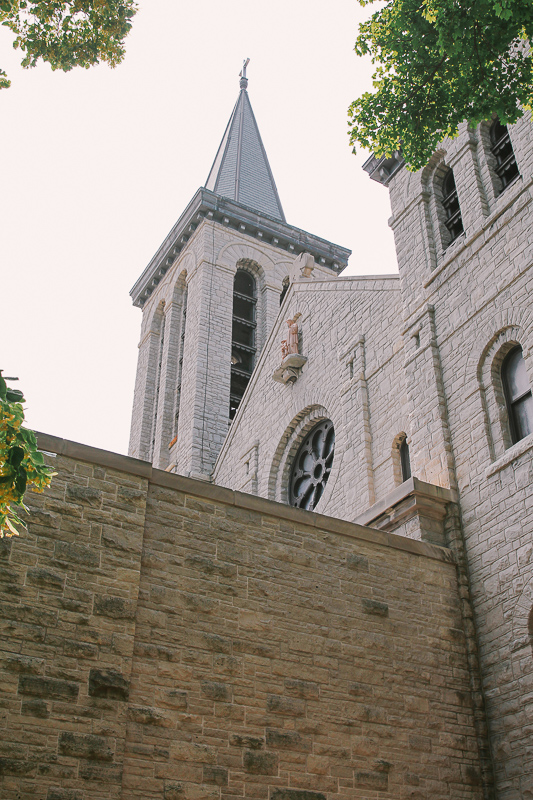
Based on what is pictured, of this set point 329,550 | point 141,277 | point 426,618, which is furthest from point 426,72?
point 141,277

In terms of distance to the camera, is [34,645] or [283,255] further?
[283,255]

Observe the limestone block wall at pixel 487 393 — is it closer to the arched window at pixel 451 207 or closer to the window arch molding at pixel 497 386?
the window arch molding at pixel 497 386

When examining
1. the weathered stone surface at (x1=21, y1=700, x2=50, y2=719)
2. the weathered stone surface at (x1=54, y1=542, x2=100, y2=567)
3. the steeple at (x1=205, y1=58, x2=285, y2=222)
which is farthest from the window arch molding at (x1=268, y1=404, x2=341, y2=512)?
the steeple at (x1=205, y1=58, x2=285, y2=222)

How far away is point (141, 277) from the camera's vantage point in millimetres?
40000

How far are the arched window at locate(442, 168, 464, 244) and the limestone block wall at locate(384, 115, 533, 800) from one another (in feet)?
1.00

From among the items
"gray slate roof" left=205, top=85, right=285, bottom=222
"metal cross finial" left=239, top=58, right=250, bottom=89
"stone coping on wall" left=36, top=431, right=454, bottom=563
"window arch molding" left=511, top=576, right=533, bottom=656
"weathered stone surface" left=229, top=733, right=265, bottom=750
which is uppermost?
"metal cross finial" left=239, top=58, right=250, bottom=89

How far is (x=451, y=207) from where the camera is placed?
1703 centimetres

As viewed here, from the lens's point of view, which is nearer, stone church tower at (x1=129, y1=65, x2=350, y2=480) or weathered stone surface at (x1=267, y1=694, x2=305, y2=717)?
weathered stone surface at (x1=267, y1=694, x2=305, y2=717)

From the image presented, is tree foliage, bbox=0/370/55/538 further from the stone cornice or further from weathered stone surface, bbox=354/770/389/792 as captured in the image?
the stone cornice

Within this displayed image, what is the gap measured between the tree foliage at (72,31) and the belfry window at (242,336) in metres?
21.4

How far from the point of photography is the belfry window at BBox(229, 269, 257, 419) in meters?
32.7

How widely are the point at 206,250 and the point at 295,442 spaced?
16448 millimetres

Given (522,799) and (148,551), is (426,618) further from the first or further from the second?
(148,551)

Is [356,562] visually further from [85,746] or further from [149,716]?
[85,746]
